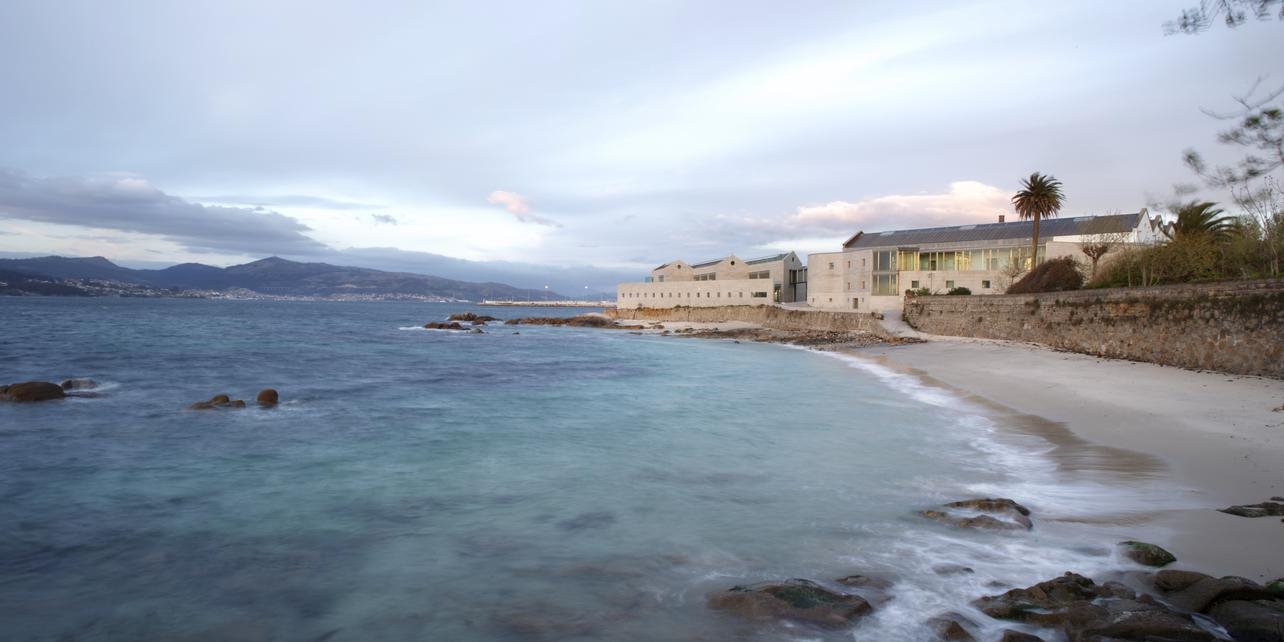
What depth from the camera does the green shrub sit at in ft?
130

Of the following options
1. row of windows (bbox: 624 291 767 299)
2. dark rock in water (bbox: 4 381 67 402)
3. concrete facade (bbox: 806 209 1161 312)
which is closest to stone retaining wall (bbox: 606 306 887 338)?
row of windows (bbox: 624 291 767 299)

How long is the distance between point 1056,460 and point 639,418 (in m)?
9.69

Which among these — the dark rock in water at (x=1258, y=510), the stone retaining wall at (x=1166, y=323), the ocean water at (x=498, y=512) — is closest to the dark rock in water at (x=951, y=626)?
the ocean water at (x=498, y=512)

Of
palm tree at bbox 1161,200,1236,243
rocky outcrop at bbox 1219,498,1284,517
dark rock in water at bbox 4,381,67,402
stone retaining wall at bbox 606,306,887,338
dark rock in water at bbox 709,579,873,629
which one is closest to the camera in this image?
dark rock in water at bbox 709,579,873,629

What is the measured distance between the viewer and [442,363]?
109ft

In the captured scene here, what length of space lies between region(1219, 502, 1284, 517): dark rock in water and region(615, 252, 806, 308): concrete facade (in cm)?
6571

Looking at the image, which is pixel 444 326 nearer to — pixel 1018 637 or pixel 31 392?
pixel 31 392

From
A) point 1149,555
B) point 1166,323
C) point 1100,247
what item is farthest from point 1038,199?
point 1149,555

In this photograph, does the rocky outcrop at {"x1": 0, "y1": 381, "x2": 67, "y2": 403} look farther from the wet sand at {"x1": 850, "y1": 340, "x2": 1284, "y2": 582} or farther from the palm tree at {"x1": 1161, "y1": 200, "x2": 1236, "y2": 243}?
the palm tree at {"x1": 1161, "y1": 200, "x2": 1236, "y2": 243}

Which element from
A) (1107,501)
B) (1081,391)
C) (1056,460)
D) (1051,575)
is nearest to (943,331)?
(1081,391)

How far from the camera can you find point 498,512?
9.64 meters

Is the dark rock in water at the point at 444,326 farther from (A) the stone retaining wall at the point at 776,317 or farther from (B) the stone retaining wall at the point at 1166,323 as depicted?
(B) the stone retaining wall at the point at 1166,323

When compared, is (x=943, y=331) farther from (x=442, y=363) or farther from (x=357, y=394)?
(x=357, y=394)

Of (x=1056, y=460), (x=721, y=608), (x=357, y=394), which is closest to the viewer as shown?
(x=721, y=608)
